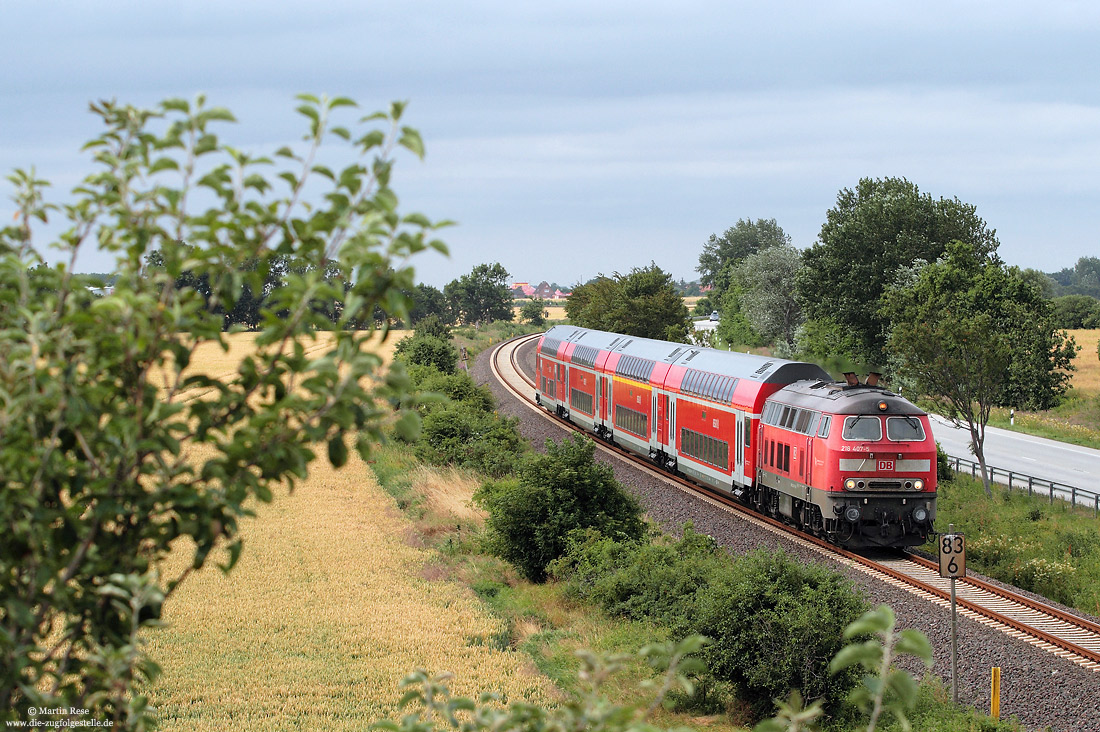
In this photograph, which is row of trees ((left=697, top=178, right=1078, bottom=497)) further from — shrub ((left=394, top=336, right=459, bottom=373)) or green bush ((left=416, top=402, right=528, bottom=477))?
shrub ((left=394, top=336, right=459, bottom=373))

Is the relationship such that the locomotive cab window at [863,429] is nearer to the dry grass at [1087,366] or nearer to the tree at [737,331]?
the dry grass at [1087,366]

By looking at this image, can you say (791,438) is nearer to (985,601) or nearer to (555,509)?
(985,601)

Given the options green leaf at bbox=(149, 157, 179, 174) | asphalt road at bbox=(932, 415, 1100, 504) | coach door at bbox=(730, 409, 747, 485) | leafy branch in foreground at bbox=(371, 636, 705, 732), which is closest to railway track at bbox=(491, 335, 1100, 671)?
coach door at bbox=(730, 409, 747, 485)

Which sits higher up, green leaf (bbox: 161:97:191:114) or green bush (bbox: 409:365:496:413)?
green leaf (bbox: 161:97:191:114)

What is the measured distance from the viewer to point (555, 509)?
2362 cm

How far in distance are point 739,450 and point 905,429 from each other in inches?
204

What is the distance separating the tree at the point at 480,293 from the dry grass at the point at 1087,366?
3186 inches

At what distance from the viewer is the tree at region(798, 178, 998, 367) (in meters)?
53.8

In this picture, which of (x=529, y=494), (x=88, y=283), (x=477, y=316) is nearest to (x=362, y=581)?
(x=529, y=494)

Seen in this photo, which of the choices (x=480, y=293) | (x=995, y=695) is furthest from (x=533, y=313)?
(x=995, y=695)

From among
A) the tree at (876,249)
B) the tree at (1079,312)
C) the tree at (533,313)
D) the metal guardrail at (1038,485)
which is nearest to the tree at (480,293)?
the tree at (533,313)

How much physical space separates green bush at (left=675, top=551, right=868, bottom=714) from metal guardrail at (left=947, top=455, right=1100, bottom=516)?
1816cm

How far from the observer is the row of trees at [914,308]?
3244cm

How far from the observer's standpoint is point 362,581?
22.8 m
